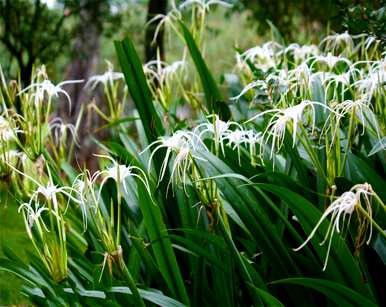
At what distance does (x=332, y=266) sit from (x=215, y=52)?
380 inches

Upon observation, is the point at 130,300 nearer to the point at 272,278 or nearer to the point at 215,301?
the point at 215,301

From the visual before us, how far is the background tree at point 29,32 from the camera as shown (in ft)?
17.6

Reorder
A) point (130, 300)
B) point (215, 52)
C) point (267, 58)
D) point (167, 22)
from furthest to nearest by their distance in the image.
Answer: point (215, 52), point (267, 58), point (167, 22), point (130, 300)

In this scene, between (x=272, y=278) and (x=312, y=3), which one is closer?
(x=272, y=278)

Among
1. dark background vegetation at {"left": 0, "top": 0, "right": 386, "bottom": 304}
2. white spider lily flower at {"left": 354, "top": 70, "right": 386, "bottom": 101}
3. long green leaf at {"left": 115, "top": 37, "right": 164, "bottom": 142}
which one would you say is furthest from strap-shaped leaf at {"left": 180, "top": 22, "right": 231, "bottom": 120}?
dark background vegetation at {"left": 0, "top": 0, "right": 386, "bottom": 304}

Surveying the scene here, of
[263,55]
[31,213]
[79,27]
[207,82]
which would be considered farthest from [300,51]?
[79,27]

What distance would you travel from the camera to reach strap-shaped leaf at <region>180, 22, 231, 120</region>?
2758 mm

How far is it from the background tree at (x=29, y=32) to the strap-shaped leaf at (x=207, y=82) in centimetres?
251

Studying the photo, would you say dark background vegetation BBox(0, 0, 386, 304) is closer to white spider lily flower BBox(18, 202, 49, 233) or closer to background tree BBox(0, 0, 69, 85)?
background tree BBox(0, 0, 69, 85)

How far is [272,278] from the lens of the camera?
2230 mm

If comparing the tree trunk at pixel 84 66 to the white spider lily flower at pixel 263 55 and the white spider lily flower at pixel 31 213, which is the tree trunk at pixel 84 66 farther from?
the white spider lily flower at pixel 31 213

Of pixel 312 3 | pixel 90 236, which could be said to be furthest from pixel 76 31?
pixel 90 236

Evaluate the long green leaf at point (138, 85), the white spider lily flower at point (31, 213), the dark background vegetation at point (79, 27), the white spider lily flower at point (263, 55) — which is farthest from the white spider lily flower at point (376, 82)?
the dark background vegetation at point (79, 27)

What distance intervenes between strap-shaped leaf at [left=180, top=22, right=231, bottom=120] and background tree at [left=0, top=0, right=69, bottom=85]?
2507 millimetres
